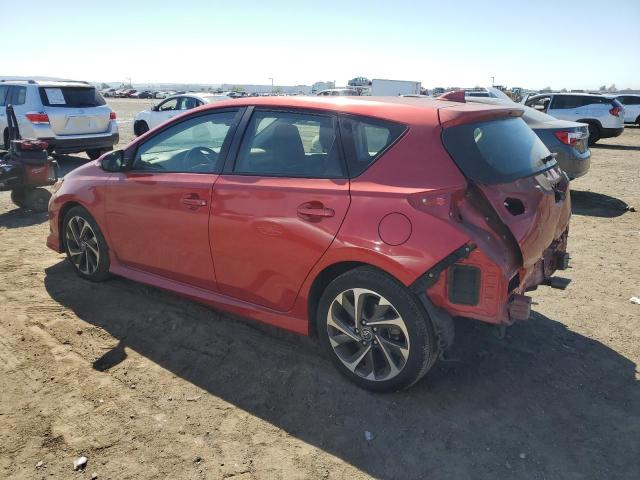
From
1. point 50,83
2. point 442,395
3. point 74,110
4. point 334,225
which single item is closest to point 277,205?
point 334,225

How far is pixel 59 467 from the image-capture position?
98.1 inches

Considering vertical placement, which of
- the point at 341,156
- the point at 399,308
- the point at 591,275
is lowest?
the point at 591,275

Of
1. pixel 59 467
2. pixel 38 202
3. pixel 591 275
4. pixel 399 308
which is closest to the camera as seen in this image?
pixel 59 467

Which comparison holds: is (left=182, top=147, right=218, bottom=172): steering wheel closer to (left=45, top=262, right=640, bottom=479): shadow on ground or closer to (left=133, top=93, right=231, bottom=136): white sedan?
(left=45, top=262, right=640, bottom=479): shadow on ground

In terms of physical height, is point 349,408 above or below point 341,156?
below

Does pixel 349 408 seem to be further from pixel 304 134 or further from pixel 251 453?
pixel 304 134

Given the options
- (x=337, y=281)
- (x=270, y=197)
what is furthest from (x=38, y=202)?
(x=337, y=281)

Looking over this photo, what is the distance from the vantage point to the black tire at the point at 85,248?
4.44m

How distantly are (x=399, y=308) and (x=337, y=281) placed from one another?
42cm

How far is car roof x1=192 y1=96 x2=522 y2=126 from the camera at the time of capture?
9.71ft

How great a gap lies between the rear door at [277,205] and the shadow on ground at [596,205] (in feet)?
19.3

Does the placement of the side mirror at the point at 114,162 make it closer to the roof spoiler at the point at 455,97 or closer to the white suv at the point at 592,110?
the roof spoiler at the point at 455,97

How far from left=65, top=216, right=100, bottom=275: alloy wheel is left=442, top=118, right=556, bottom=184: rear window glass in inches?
128

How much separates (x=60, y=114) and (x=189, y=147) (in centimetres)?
782
